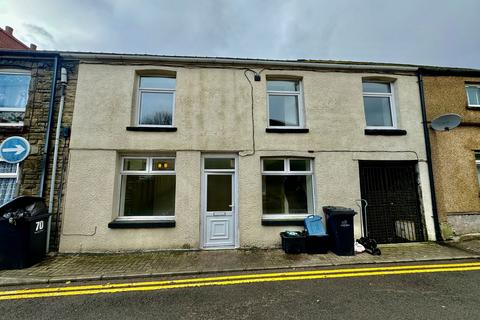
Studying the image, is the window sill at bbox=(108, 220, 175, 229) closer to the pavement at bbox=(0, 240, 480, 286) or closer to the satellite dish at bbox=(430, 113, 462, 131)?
the pavement at bbox=(0, 240, 480, 286)

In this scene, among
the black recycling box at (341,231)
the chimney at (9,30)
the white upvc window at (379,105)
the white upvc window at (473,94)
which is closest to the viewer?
the black recycling box at (341,231)

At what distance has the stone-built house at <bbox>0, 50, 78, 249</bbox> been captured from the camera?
247 inches

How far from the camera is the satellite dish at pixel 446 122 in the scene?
691 cm

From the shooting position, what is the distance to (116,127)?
21.5 feet

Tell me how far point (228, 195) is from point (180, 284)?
9.62 feet

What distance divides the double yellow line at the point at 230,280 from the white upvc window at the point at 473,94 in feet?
19.5

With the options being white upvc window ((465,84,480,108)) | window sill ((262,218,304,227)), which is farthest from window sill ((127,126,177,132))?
white upvc window ((465,84,480,108))

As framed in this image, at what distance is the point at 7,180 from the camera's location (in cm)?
633

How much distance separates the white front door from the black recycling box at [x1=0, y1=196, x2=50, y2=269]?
3.93m

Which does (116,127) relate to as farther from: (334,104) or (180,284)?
(334,104)

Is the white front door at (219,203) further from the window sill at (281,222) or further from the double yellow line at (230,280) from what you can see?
the double yellow line at (230,280)

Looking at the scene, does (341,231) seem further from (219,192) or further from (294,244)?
(219,192)

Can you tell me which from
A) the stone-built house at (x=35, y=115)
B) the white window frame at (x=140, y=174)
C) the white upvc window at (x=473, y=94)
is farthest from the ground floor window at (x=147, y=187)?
the white upvc window at (x=473, y=94)

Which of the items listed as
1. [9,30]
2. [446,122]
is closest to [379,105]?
[446,122]
